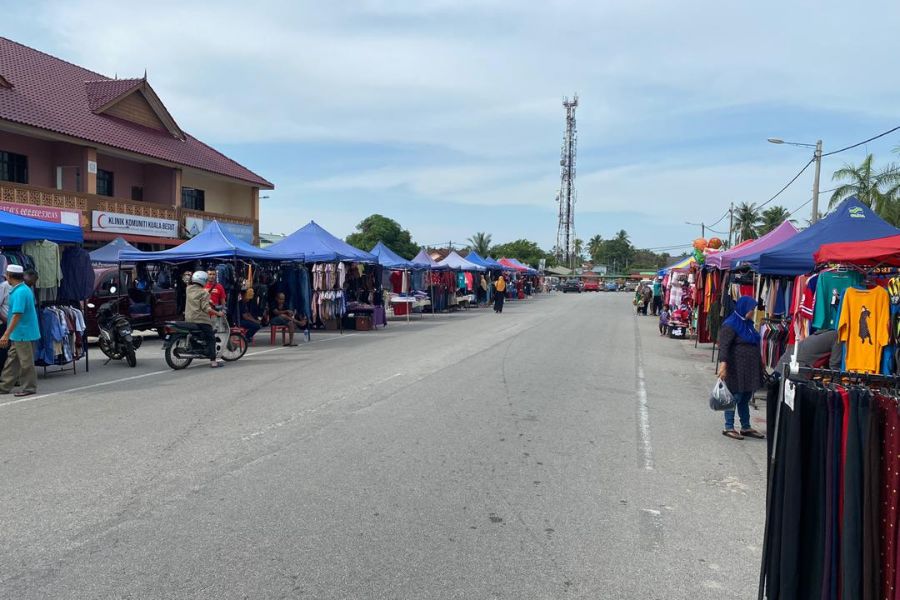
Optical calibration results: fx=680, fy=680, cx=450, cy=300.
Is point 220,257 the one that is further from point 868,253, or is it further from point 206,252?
point 868,253

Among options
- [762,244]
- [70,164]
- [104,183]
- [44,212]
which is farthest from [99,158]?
[762,244]

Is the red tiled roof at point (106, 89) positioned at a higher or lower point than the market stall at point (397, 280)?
higher

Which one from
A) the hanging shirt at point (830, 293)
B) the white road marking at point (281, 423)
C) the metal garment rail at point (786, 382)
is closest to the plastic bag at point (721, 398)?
the hanging shirt at point (830, 293)

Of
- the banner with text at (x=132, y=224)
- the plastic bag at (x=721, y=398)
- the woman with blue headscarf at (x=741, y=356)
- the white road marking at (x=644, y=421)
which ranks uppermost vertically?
the banner with text at (x=132, y=224)

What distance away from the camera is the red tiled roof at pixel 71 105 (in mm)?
24281

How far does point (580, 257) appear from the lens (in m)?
141

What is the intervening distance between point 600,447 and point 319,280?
14.6 metres

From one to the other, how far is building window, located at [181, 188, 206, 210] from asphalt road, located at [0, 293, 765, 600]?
80.0 ft

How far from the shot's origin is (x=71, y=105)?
27000mm

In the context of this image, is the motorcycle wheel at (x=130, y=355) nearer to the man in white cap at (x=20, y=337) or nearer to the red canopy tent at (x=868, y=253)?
the man in white cap at (x=20, y=337)

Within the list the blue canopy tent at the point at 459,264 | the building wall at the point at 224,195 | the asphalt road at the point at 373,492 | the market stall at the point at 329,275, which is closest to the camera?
the asphalt road at the point at 373,492

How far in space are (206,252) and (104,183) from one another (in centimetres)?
1585

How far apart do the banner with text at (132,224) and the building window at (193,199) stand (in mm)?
4167

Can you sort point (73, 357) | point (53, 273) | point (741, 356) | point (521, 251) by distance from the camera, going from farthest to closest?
point (521, 251) → point (73, 357) → point (53, 273) → point (741, 356)
